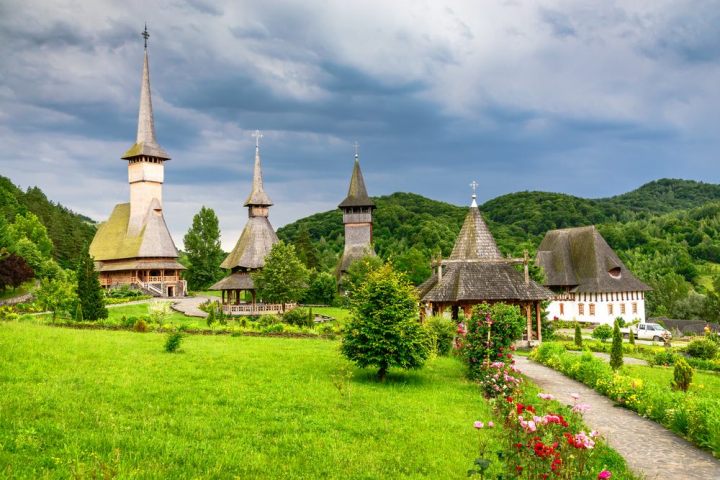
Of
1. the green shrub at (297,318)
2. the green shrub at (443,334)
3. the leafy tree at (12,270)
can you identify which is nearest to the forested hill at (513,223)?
the green shrub at (297,318)

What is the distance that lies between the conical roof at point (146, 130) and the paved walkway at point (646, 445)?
47008 millimetres

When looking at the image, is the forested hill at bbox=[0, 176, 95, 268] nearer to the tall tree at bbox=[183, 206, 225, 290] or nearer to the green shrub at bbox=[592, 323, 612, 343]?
the tall tree at bbox=[183, 206, 225, 290]

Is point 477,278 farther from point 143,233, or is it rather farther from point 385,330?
point 143,233

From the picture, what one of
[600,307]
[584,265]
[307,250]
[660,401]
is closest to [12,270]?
[307,250]

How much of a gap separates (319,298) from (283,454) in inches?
1568

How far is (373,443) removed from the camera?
829 centimetres

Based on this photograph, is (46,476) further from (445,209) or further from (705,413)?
(445,209)

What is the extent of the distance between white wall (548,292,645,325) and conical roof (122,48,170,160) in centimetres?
3839

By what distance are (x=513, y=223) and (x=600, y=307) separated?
49588mm

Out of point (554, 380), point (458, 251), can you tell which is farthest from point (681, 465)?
point (458, 251)

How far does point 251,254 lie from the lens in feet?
→ 130

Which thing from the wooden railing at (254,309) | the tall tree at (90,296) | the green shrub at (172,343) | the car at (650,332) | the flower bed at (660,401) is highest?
the tall tree at (90,296)

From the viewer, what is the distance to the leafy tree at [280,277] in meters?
35.0

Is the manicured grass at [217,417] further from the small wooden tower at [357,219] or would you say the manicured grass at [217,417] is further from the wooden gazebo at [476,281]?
the small wooden tower at [357,219]
